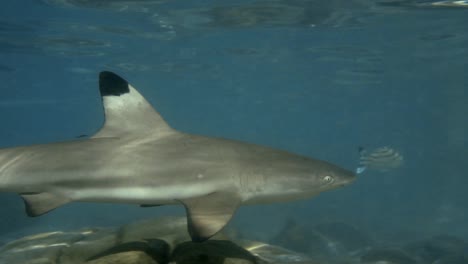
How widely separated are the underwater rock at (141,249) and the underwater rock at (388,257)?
687cm

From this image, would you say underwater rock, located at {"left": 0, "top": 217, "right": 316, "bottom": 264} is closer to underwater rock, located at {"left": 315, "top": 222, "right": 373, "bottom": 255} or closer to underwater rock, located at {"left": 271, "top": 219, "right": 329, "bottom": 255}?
underwater rock, located at {"left": 271, "top": 219, "right": 329, "bottom": 255}

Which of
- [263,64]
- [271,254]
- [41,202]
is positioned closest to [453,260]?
[271,254]

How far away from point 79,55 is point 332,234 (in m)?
19.5

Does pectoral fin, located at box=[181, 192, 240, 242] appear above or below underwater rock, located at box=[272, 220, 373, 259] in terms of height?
above

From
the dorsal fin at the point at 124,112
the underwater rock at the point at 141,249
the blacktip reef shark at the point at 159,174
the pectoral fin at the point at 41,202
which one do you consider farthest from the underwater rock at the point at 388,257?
the pectoral fin at the point at 41,202

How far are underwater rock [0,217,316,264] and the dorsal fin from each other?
121 centimetres

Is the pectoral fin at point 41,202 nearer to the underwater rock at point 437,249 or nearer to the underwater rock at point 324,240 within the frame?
the underwater rock at point 437,249

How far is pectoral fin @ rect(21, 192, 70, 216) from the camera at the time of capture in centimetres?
434

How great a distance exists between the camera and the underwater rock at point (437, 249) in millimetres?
12953

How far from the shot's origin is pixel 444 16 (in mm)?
19609

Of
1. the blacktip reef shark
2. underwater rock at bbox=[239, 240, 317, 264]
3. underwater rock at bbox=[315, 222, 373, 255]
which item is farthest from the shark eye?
underwater rock at bbox=[315, 222, 373, 255]

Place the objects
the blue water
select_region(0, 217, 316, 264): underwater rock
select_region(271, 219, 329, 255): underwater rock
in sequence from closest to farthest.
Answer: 1. select_region(0, 217, 316, 264): underwater rock
2. select_region(271, 219, 329, 255): underwater rock
3. the blue water

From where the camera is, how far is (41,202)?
440cm

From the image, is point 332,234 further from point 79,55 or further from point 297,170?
point 79,55
